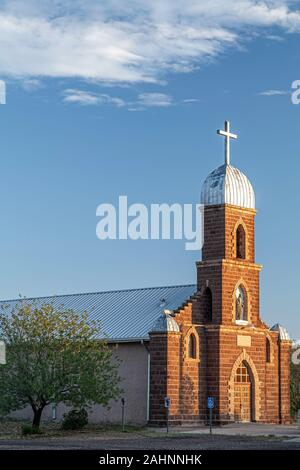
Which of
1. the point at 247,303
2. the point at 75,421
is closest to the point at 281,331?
the point at 247,303

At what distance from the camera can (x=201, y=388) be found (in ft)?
156

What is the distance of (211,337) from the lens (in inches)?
1882

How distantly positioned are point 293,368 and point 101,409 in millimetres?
17603

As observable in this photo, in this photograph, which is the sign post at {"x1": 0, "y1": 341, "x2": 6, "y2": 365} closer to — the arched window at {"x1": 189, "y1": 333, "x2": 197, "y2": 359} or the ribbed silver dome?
the arched window at {"x1": 189, "y1": 333, "x2": 197, "y2": 359}

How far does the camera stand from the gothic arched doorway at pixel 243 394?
160 feet

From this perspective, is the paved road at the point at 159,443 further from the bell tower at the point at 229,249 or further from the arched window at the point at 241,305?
the arched window at the point at 241,305

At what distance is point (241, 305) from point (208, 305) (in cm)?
207

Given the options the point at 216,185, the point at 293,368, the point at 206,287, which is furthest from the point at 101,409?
the point at 293,368

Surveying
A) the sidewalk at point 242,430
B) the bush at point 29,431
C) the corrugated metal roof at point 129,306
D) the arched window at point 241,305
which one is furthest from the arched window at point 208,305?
the bush at point 29,431

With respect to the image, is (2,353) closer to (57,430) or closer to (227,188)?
(57,430)

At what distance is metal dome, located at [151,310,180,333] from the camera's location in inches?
1783

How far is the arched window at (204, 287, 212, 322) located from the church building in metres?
0.05

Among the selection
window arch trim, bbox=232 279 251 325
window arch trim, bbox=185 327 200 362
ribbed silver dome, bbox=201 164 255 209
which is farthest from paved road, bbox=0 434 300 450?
ribbed silver dome, bbox=201 164 255 209
